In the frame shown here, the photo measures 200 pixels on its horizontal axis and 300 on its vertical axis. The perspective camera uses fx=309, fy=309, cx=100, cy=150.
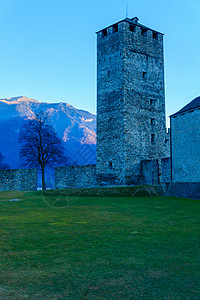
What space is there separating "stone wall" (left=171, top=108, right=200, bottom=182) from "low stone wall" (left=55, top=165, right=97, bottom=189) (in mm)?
13026

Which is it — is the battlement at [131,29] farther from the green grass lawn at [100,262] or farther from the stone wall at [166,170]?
the green grass lawn at [100,262]

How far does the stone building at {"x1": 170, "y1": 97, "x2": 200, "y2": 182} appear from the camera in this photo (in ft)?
54.1

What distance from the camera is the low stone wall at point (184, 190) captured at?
14797mm

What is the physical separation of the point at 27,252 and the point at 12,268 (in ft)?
2.45

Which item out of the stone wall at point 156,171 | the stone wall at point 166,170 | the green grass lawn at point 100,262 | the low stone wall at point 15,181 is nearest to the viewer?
the green grass lawn at point 100,262

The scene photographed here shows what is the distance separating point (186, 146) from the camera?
1720 cm

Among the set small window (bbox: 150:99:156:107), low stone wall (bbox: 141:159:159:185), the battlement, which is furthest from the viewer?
small window (bbox: 150:99:156:107)

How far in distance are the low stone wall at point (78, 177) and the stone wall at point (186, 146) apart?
13.0 metres

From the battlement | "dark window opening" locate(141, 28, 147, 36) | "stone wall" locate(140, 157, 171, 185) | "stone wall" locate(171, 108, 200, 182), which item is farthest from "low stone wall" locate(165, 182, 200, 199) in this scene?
"dark window opening" locate(141, 28, 147, 36)

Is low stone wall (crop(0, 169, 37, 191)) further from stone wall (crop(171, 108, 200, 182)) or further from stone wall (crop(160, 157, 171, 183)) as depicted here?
stone wall (crop(171, 108, 200, 182))

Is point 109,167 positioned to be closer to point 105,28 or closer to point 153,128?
point 153,128

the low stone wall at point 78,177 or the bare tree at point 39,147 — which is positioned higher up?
the bare tree at point 39,147

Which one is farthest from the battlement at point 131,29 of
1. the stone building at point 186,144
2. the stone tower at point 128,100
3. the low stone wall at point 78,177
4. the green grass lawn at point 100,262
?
the green grass lawn at point 100,262

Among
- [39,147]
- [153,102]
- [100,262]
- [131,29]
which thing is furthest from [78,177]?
[100,262]
